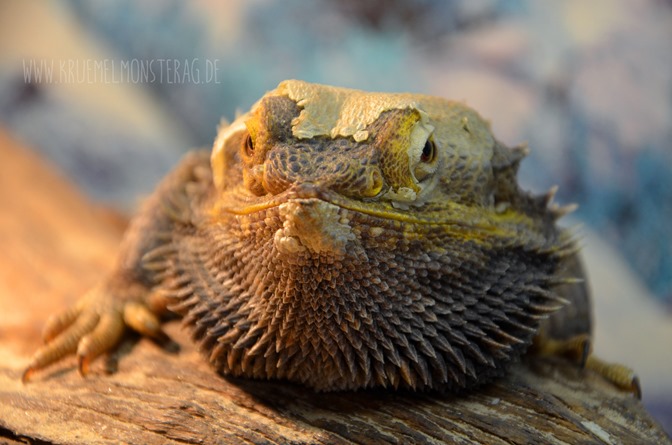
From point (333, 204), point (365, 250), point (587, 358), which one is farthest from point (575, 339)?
point (333, 204)

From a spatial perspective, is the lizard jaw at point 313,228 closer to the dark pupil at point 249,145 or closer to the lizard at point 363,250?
the lizard at point 363,250

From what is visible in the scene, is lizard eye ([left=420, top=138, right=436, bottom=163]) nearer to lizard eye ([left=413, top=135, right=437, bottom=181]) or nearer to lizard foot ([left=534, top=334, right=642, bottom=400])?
lizard eye ([left=413, top=135, right=437, bottom=181])

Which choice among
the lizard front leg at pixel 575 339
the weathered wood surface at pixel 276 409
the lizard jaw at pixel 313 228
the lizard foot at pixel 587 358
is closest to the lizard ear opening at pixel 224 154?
the lizard jaw at pixel 313 228

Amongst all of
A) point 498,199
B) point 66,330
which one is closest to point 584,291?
point 498,199

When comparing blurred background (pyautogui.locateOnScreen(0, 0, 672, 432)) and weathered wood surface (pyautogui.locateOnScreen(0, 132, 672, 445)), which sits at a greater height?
blurred background (pyautogui.locateOnScreen(0, 0, 672, 432))

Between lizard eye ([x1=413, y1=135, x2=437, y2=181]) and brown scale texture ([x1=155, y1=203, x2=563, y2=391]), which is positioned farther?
lizard eye ([x1=413, y1=135, x2=437, y2=181])

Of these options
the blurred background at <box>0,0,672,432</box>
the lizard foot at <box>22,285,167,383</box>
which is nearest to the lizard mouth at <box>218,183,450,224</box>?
the lizard foot at <box>22,285,167,383</box>
